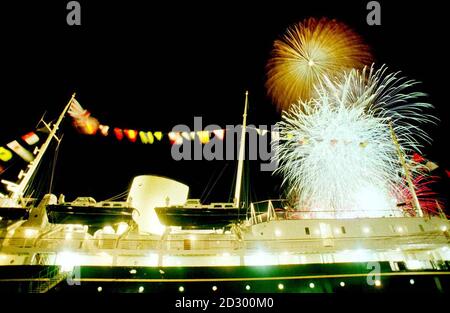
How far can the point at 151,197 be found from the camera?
18.0m

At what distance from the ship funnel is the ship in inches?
3.4

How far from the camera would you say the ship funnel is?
17.7 meters

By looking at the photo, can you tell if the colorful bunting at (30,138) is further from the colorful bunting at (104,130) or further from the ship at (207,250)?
the colorful bunting at (104,130)

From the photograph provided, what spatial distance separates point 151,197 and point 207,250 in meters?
6.26

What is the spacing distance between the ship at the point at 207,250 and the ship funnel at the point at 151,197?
9cm

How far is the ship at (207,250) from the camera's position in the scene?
40.3 feet

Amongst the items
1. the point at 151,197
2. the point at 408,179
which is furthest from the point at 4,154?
the point at 408,179

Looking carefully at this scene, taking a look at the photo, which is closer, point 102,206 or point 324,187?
point 102,206

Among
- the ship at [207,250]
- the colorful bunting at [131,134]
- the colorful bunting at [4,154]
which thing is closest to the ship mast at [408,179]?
the ship at [207,250]

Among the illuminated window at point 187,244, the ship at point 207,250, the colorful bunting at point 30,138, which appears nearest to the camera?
the ship at point 207,250

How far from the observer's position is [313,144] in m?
19.4
